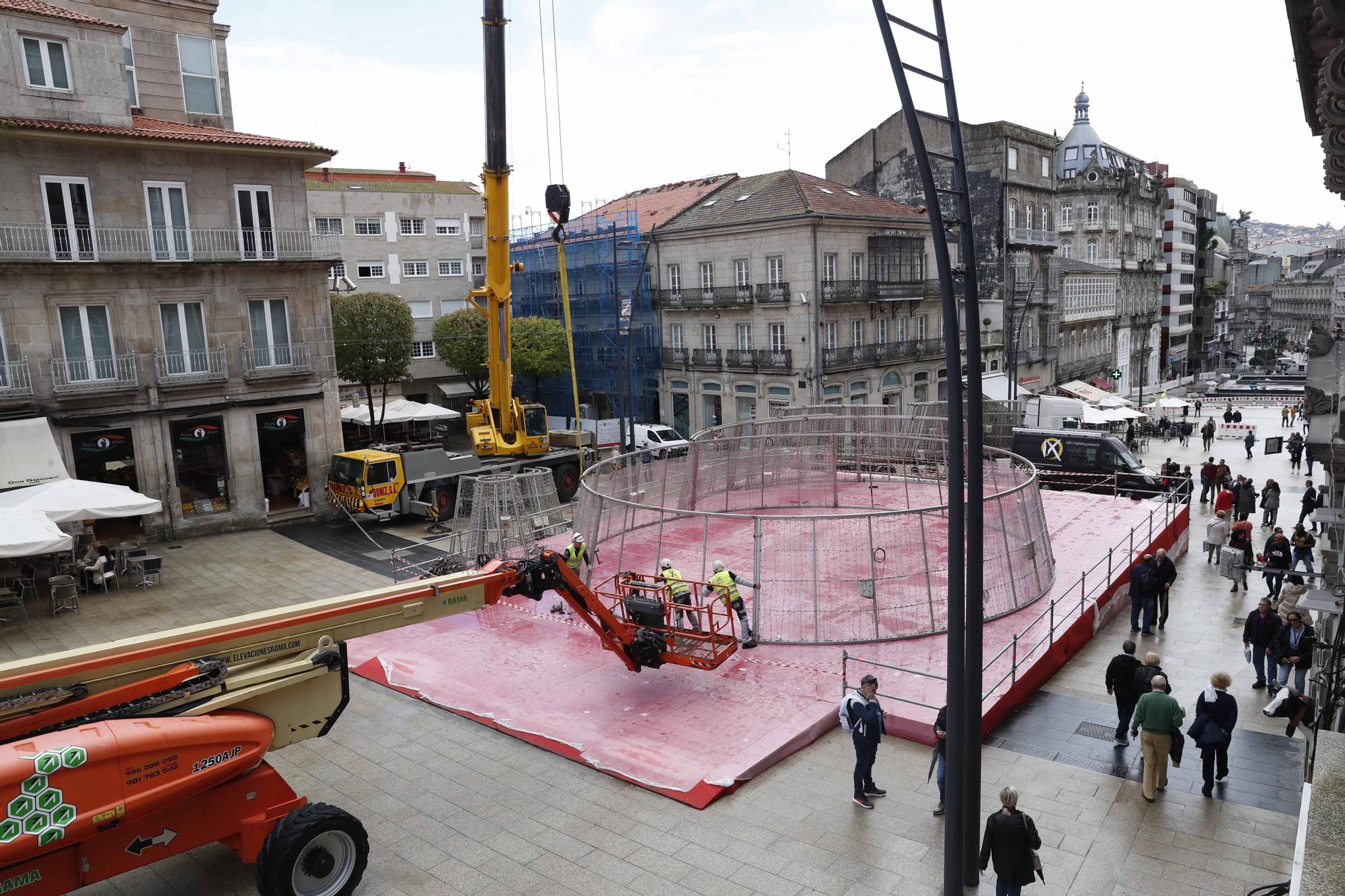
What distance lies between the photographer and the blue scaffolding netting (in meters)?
46.5

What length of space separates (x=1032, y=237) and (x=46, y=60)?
1912 inches

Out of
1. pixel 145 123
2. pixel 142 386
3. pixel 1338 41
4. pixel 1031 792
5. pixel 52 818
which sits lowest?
pixel 1031 792

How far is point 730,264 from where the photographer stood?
42938 mm

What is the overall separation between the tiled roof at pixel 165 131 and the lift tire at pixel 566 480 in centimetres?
1210

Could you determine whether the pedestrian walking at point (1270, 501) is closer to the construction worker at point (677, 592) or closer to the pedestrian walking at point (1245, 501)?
the pedestrian walking at point (1245, 501)

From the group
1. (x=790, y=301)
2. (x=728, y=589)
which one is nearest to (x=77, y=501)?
(x=728, y=589)

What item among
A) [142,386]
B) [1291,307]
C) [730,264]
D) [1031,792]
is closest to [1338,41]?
[1031,792]

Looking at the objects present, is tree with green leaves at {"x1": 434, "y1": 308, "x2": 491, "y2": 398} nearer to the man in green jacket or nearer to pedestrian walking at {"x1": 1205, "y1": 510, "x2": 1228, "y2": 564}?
pedestrian walking at {"x1": 1205, "y1": 510, "x2": 1228, "y2": 564}

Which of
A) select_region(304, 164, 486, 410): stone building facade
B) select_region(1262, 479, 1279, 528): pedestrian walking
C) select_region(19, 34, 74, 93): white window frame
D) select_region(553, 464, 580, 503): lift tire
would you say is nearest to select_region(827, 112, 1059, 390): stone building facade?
select_region(304, 164, 486, 410): stone building facade

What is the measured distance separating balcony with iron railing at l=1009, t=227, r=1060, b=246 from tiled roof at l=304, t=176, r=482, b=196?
100 ft

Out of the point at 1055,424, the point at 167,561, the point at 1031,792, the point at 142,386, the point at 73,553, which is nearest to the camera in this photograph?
the point at 1031,792

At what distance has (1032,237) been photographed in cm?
5466

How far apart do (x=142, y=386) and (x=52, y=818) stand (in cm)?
2111

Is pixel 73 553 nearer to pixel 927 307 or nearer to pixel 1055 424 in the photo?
pixel 1055 424
